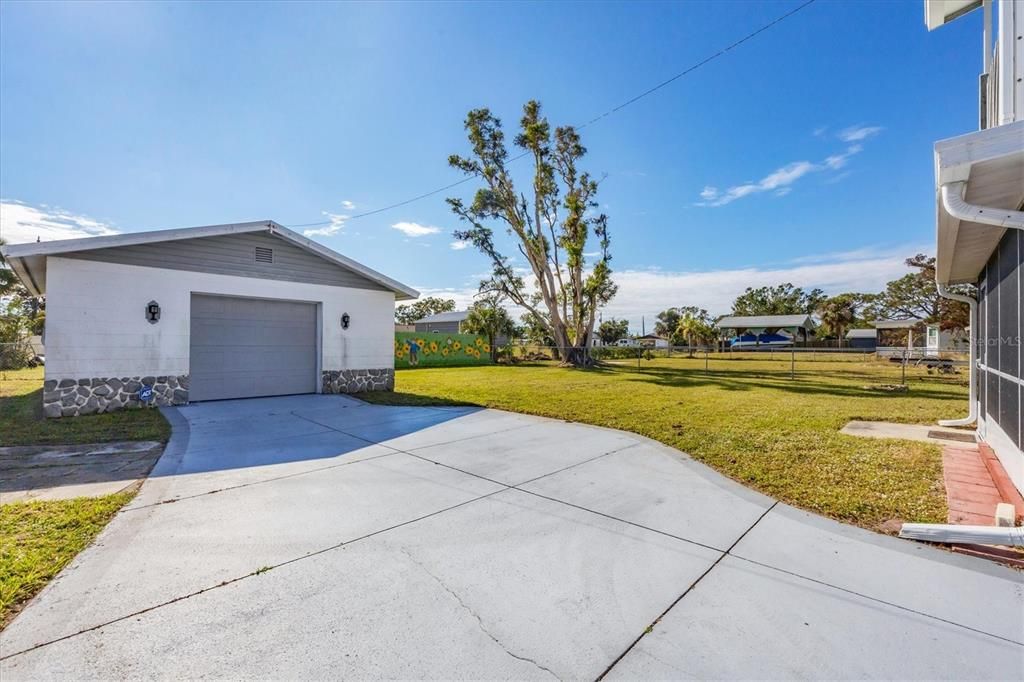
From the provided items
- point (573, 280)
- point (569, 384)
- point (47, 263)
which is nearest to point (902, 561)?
point (569, 384)

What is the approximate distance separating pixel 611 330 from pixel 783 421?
125 ft

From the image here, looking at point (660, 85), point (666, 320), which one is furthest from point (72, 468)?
point (666, 320)

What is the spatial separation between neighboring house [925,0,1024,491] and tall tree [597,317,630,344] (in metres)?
38.3

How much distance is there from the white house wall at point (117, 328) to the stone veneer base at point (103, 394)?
0.01 m

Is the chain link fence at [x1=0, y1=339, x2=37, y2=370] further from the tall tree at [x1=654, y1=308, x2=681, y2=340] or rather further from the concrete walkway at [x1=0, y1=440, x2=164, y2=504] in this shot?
the tall tree at [x1=654, y1=308, x2=681, y2=340]

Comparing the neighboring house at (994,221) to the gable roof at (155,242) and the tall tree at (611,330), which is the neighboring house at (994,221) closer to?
the gable roof at (155,242)

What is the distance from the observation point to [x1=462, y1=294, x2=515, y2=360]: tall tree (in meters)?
25.5

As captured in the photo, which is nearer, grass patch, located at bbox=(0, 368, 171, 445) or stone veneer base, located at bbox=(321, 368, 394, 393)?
grass patch, located at bbox=(0, 368, 171, 445)

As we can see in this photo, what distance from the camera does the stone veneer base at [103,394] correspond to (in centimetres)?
721

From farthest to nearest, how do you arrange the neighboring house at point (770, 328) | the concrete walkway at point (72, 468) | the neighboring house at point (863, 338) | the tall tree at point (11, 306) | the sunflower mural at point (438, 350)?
the neighboring house at point (863, 338), the neighboring house at point (770, 328), the sunflower mural at point (438, 350), the tall tree at point (11, 306), the concrete walkway at point (72, 468)

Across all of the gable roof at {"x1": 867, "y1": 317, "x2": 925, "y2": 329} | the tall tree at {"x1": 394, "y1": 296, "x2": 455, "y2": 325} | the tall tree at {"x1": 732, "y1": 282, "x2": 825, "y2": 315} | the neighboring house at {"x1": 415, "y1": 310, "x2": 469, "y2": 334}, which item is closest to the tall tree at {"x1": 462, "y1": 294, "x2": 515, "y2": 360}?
the neighboring house at {"x1": 415, "y1": 310, "x2": 469, "y2": 334}

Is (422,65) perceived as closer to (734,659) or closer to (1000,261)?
(1000,261)

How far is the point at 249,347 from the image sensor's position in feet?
31.4

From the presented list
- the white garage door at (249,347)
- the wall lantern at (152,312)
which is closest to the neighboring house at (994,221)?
the white garage door at (249,347)
